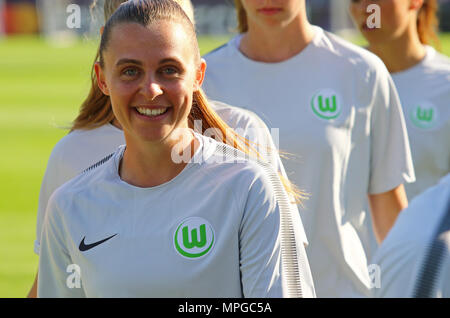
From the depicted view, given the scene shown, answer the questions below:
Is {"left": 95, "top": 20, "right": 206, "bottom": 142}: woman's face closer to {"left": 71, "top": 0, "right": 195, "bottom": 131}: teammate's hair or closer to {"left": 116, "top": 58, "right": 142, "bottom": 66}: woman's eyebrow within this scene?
{"left": 116, "top": 58, "right": 142, "bottom": 66}: woman's eyebrow

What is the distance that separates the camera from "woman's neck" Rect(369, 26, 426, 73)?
439cm

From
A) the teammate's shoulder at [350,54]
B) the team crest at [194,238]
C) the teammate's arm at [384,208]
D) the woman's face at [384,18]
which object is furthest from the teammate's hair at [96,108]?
the woman's face at [384,18]

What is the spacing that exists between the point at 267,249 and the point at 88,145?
0.94m

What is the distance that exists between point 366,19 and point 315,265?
1.27 m

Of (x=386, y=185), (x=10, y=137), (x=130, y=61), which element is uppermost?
(x=130, y=61)

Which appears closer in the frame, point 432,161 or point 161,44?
point 161,44

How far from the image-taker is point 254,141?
286cm

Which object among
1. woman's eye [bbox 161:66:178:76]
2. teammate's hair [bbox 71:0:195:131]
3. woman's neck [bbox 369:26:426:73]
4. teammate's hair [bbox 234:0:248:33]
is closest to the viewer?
woman's eye [bbox 161:66:178:76]

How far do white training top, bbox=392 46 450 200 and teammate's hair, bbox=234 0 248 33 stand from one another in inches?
35.3

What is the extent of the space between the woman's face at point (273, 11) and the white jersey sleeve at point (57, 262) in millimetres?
1240

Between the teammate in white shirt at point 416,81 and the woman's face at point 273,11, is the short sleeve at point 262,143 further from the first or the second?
the teammate in white shirt at point 416,81

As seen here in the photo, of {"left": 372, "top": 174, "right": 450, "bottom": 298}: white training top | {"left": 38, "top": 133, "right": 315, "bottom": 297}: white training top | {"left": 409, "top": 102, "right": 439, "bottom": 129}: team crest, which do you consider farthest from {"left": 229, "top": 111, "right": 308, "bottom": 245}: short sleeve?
{"left": 409, "top": 102, "right": 439, "bottom": 129}: team crest
